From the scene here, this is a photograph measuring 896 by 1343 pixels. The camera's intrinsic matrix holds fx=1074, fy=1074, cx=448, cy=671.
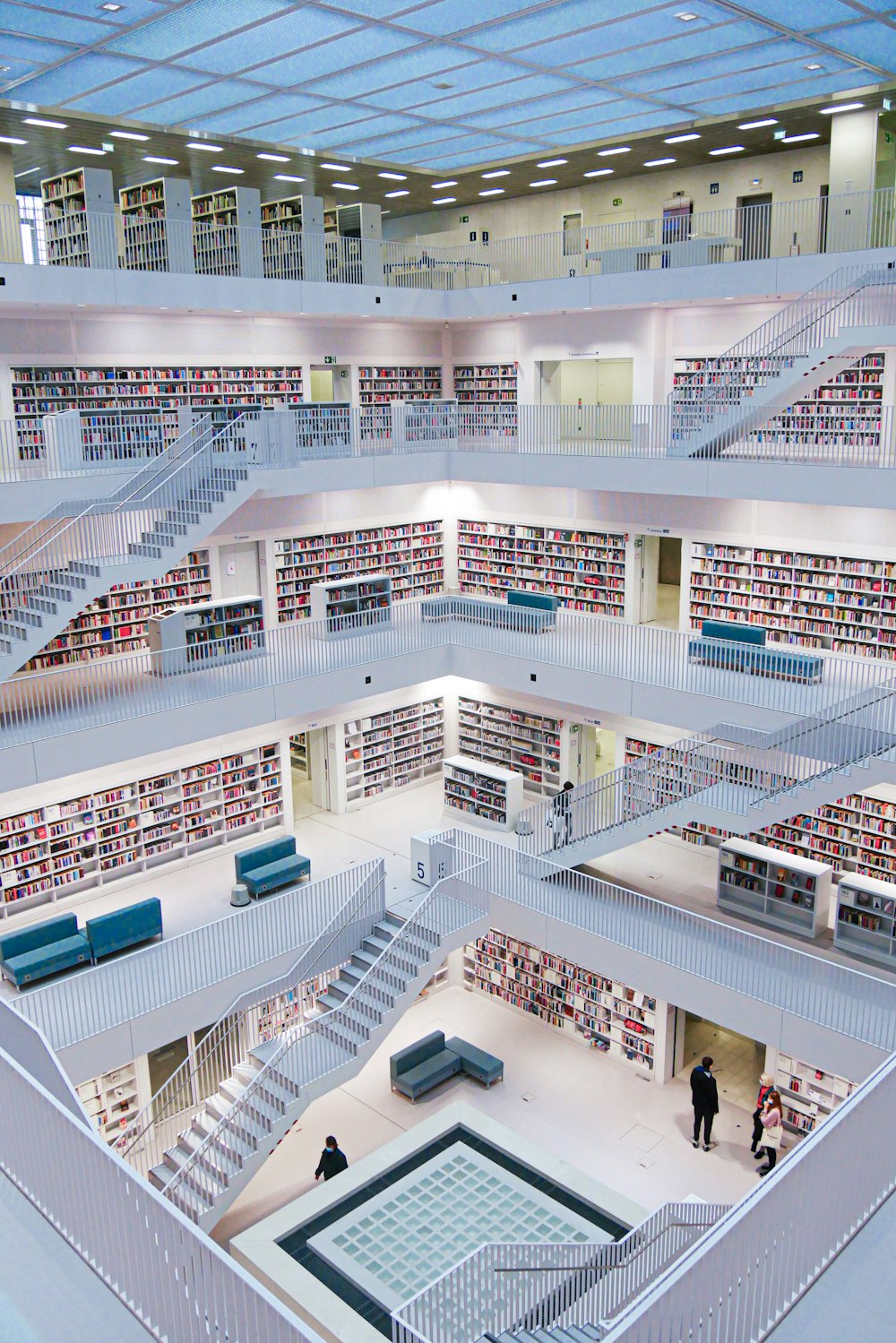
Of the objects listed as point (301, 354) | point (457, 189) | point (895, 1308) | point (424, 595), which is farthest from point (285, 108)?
point (895, 1308)

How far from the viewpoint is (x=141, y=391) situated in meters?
15.3

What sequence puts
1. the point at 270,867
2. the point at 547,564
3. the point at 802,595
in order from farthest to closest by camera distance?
the point at 547,564, the point at 802,595, the point at 270,867

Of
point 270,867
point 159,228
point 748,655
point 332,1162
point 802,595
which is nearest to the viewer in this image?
point 332,1162

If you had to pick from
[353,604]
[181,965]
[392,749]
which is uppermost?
[353,604]

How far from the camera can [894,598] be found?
14.0m

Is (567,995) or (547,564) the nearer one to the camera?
(567,995)

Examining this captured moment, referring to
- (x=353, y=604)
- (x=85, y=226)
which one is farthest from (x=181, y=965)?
(x=85, y=226)

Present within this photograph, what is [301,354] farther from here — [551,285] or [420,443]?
[551,285]

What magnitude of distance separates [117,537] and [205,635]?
5.79 feet

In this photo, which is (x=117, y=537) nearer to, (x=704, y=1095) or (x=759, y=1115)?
(x=704, y=1095)

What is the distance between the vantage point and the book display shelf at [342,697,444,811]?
17438mm

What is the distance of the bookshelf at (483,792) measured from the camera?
53.0 feet

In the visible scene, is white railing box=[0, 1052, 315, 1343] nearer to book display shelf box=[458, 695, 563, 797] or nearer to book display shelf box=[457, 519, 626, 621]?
book display shelf box=[458, 695, 563, 797]

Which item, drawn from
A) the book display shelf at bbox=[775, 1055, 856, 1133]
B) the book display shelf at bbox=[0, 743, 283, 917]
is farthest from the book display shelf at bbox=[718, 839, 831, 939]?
the book display shelf at bbox=[0, 743, 283, 917]
